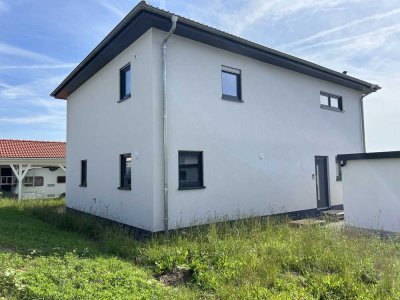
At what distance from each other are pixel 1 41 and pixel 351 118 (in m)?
16.1

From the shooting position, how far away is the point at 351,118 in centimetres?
1496

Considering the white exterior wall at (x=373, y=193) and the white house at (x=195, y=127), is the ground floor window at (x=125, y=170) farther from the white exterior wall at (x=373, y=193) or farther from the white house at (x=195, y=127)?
the white exterior wall at (x=373, y=193)

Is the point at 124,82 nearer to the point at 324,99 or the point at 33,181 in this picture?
the point at 324,99

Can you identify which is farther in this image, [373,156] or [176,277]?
[373,156]

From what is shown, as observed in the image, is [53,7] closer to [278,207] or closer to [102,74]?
[102,74]

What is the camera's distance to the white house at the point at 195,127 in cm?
843

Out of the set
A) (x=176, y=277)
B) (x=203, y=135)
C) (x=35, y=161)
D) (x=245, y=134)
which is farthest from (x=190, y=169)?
(x=35, y=161)

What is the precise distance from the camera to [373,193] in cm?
899

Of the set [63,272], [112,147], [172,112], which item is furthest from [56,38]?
[63,272]

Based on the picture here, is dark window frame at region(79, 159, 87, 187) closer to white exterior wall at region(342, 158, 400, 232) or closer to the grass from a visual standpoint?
the grass

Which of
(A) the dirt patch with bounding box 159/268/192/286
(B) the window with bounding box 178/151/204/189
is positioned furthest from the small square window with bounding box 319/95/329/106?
(A) the dirt patch with bounding box 159/268/192/286

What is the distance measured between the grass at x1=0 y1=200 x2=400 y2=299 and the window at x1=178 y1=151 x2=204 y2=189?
1926 mm

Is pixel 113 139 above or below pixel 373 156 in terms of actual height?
above

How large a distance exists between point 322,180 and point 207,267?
9689 millimetres
